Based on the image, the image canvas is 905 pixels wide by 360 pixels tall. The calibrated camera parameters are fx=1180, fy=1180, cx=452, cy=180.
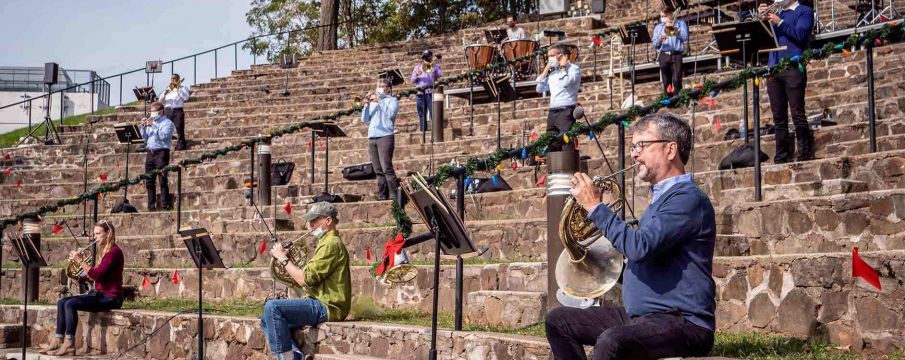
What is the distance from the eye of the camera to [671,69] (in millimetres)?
16375

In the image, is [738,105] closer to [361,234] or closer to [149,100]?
[361,234]

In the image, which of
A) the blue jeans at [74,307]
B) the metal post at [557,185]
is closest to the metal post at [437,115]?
the blue jeans at [74,307]

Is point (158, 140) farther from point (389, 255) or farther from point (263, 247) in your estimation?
point (389, 255)

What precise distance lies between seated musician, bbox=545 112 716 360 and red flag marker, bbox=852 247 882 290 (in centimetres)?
134

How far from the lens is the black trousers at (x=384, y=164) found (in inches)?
562

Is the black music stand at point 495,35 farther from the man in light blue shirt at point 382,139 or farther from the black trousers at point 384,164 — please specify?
the black trousers at point 384,164

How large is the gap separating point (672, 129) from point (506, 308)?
344 centimetres

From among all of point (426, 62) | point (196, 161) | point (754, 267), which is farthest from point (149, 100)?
point (754, 267)

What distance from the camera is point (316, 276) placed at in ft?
29.7

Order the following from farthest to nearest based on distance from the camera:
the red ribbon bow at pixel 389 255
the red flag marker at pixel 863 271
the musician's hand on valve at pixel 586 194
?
1. the red ribbon bow at pixel 389 255
2. the red flag marker at pixel 863 271
3. the musician's hand on valve at pixel 586 194

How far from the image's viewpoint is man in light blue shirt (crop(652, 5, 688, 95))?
1599 centimetres

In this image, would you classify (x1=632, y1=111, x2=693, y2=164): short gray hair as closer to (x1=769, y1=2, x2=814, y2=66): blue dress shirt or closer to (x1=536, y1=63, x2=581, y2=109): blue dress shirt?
(x1=769, y1=2, x2=814, y2=66): blue dress shirt

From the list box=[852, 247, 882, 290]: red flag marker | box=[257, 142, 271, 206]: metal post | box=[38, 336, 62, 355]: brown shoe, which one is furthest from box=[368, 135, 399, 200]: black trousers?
box=[852, 247, 882, 290]: red flag marker

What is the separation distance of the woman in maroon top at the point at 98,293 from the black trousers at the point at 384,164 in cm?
371
